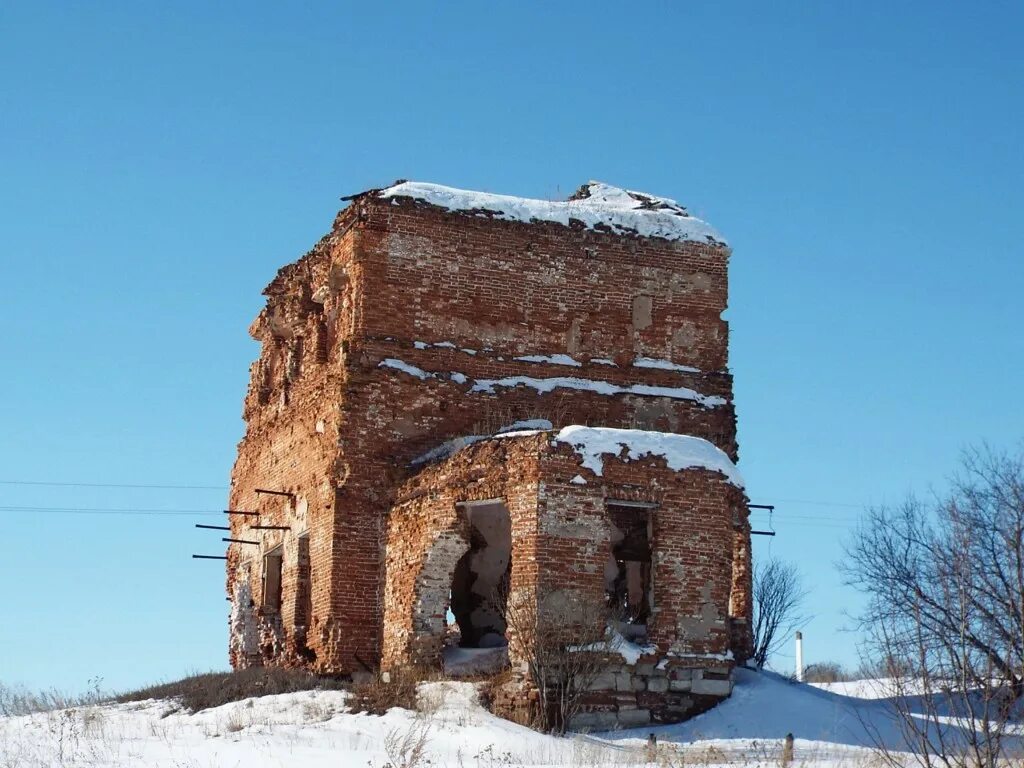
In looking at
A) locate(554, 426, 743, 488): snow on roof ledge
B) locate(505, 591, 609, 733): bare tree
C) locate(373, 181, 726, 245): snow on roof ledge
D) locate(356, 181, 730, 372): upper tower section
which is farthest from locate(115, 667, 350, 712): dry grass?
locate(373, 181, 726, 245): snow on roof ledge

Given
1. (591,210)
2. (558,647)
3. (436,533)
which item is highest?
(591,210)

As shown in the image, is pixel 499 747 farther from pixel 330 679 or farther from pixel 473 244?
pixel 473 244

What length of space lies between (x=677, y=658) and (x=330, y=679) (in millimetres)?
4506

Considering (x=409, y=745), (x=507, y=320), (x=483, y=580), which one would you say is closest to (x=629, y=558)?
(x=483, y=580)

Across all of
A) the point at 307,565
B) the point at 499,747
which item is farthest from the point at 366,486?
the point at 499,747

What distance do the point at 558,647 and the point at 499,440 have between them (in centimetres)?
281

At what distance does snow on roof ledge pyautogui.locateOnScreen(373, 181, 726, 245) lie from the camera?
78.5ft

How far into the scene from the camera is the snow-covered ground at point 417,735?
17.3 m

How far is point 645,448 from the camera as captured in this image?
2108 centimetres

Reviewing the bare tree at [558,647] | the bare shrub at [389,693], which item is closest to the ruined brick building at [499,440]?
the bare tree at [558,647]

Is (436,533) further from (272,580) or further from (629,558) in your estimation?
(272,580)

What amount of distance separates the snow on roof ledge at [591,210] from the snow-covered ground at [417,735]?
6719mm

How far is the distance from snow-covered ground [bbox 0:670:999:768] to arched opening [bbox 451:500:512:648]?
445cm

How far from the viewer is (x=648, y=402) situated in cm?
2431
